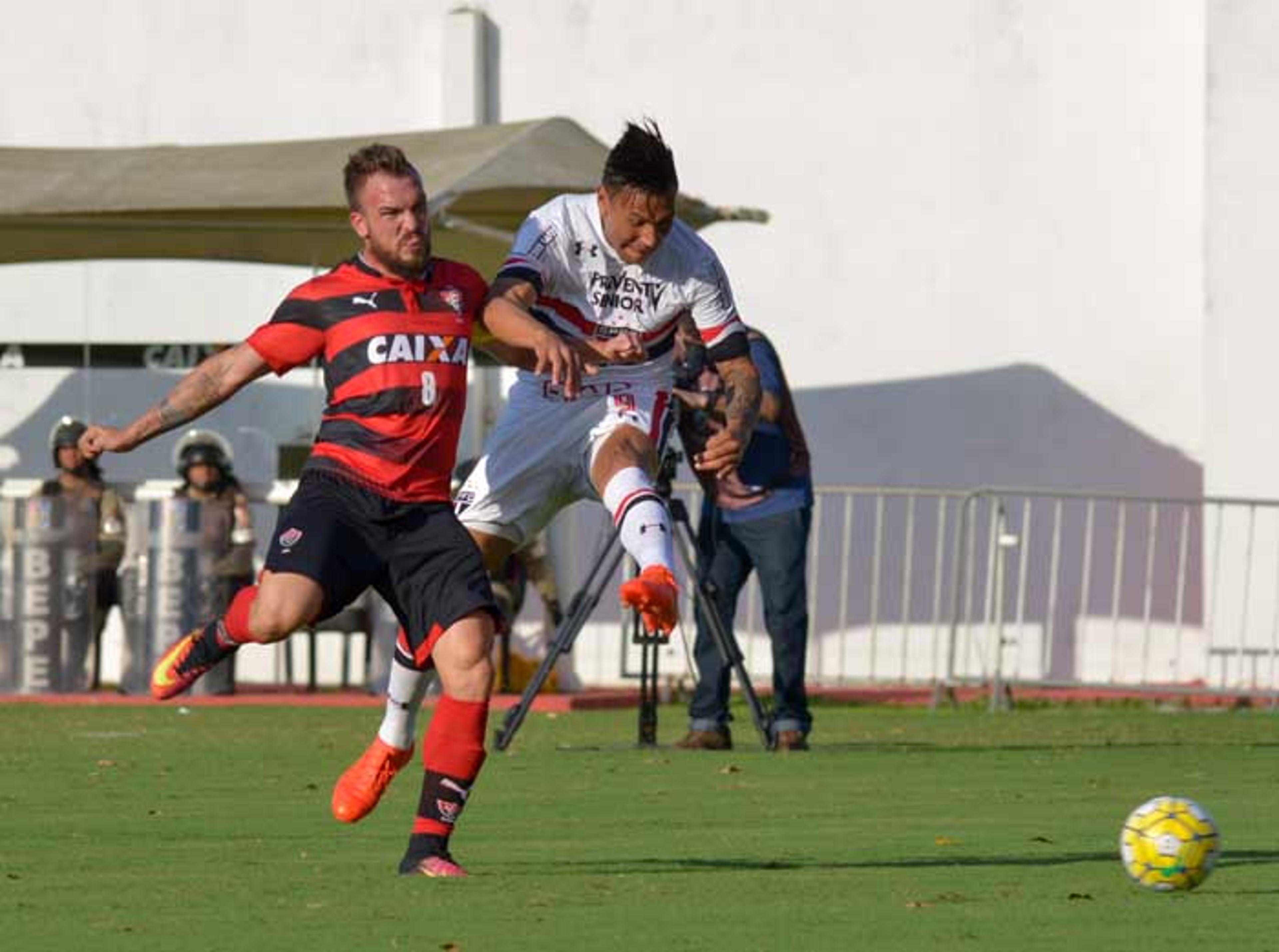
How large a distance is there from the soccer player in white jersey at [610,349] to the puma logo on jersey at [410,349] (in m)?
0.73

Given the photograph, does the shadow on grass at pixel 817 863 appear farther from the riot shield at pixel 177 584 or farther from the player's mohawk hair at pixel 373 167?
the riot shield at pixel 177 584

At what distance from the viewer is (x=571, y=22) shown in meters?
21.6

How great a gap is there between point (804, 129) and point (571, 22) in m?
1.88

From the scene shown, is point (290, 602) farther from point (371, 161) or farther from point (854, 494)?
point (854, 494)

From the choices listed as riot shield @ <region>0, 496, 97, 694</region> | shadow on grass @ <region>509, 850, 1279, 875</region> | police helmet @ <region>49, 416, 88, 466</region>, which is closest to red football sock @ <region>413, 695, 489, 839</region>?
shadow on grass @ <region>509, 850, 1279, 875</region>

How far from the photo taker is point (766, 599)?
14.5m

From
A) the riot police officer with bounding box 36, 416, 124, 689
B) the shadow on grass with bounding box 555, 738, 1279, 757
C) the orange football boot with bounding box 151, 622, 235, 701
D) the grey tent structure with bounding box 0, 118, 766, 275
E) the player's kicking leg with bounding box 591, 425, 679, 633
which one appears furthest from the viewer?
the riot police officer with bounding box 36, 416, 124, 689

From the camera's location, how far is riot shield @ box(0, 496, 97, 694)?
18625 millimetres

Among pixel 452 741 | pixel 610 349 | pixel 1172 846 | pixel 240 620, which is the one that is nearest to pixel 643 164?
pixel 610 349

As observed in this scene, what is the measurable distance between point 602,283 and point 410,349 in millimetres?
1403

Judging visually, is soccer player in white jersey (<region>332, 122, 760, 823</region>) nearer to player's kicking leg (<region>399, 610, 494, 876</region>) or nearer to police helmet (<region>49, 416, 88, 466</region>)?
player's kicking leg (<region>399, 610, 494, 876</region>)

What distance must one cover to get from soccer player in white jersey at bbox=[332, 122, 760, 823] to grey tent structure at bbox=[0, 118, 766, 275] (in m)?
7.65

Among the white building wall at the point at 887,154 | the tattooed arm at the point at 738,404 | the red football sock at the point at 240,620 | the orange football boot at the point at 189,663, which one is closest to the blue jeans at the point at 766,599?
the tattooed arm at the point at 738,404

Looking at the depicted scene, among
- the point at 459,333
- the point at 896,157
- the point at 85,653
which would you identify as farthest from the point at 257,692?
the point at 459,333
